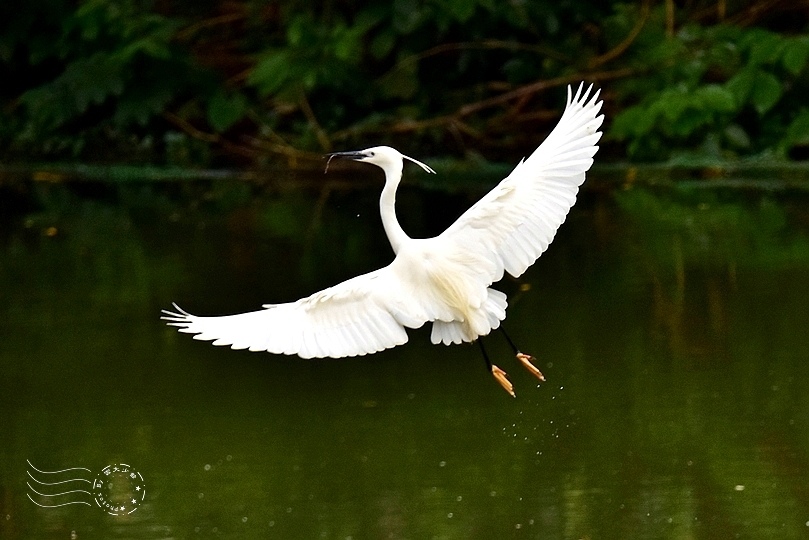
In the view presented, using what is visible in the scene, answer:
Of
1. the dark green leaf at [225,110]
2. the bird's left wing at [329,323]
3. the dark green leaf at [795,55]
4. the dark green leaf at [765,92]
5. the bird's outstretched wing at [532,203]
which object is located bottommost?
the bird's left wing at [329,323]

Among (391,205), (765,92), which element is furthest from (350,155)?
(765,92)

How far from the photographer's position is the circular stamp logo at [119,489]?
18.1ft

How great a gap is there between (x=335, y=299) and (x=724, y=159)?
27.4ft

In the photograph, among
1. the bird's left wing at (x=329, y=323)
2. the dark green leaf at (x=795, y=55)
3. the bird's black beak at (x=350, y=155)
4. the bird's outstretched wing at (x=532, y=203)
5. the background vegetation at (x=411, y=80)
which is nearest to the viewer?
the bird's left wing at (x=329, y=323)

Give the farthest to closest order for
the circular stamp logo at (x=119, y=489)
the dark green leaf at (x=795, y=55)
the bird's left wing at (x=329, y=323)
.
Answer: the dark green leaf at (x=795, y=55) < the circular stamp logo at (x=119, y=489) < the bird's left wing at (x=329, y=323)

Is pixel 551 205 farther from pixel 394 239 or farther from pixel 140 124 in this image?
pixel 140 124

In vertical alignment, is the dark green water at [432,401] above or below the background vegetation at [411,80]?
below

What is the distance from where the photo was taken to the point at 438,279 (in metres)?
5.20

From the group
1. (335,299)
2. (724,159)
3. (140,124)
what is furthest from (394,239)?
(140,124)

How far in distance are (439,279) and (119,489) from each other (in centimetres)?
143

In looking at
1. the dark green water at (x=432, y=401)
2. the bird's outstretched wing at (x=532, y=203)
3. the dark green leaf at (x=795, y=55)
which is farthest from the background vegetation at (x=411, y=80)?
the bird's outstretched wing at (x=532, y=203)

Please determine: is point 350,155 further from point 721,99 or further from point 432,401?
point 721,99

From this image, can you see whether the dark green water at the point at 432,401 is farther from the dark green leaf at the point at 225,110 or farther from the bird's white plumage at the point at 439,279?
the dark green leaf at the point at 225,110

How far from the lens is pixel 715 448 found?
5.80m
